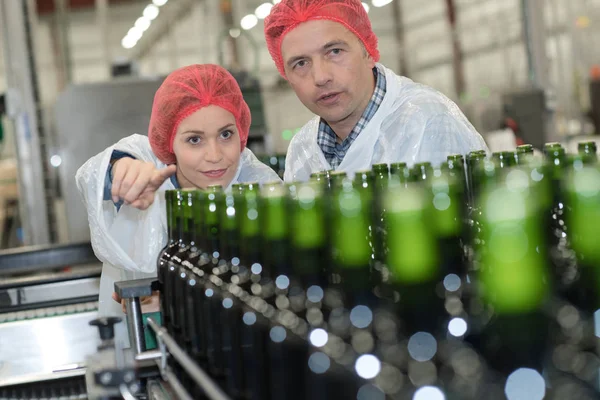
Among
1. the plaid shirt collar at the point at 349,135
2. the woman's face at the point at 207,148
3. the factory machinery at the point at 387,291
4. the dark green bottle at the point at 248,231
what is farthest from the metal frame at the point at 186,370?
the plaid shirt collar at the point at 349,135

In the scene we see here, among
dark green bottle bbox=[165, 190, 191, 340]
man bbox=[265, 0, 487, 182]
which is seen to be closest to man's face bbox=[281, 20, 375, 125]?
man bbox=[265, 0, 487, 182]

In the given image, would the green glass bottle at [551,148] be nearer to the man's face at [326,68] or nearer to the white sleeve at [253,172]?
the man's face at [326,68]

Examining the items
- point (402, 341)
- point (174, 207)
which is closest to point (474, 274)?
point (402, 341)

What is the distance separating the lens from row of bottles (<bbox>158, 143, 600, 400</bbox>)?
0.62m

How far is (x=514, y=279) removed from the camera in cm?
67

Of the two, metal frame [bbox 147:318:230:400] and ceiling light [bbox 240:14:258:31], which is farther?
ceiling light [bbox 240:14:258:31]

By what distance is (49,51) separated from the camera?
386 inches

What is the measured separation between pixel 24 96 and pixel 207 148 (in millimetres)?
3419

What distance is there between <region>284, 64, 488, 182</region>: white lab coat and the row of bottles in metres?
0.57

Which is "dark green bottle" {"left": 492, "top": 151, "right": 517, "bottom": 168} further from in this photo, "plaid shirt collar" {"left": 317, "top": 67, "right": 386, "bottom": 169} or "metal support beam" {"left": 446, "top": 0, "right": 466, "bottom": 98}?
"metal support beam" {"left": 446, "top": 0, "right": 466, "bottom": 98}

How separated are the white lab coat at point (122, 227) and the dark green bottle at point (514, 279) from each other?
3.55 feet

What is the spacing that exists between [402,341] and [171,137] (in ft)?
4.16

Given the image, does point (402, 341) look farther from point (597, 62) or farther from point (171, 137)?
point (597, 62)

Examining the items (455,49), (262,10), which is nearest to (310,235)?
(262,10)
